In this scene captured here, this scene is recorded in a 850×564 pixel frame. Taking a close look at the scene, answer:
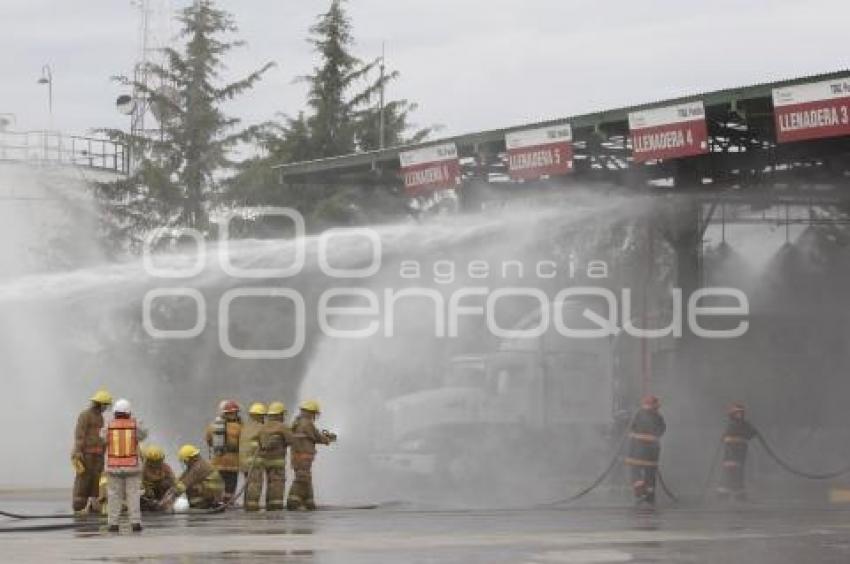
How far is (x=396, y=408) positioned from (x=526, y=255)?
188 inches

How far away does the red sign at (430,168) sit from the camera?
2809 cm

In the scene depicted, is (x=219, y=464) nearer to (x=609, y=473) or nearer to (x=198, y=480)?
(x=198, y=480)

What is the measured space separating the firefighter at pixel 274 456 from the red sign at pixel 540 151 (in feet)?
27.3

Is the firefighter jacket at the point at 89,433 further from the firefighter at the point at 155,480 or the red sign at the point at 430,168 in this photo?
the red sign at the point at 430,168

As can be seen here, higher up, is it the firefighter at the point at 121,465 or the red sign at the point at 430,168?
the red sign at the point at 430,168

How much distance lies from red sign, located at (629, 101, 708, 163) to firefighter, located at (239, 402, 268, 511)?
7.74 meters

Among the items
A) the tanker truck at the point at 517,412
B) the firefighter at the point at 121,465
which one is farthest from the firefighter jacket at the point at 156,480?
the tanker truck at the point at 517,412

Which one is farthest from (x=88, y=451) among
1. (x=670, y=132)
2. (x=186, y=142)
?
(x=186, y=142)

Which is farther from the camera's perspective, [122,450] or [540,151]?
[540,151]

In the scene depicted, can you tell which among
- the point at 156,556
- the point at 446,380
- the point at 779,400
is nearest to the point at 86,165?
the point at 446,380

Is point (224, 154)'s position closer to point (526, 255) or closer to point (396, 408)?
point (526, 255)

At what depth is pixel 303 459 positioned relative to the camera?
64.5 ft

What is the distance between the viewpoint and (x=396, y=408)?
25516mm

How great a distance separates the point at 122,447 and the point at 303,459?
4006 mm
